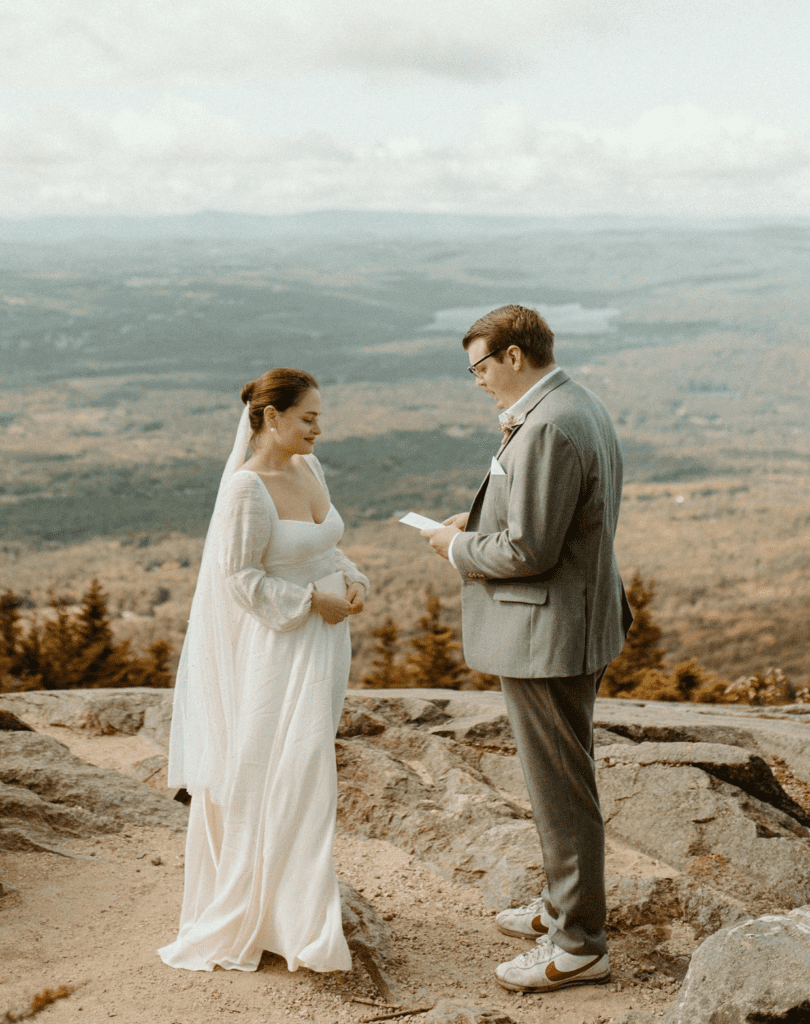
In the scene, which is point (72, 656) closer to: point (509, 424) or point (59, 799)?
point (59, 799)

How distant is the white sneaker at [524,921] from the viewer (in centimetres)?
378

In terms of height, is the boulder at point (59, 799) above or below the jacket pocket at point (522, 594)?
below

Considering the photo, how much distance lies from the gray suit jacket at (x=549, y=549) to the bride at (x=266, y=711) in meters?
0.60

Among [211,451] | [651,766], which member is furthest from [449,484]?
[651,766]

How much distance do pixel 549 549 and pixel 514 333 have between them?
71 cm

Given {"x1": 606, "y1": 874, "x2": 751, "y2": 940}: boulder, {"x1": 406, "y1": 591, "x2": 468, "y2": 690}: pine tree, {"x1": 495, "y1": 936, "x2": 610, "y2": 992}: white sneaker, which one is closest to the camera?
{"x1": 495, "y1": 936, "x2": 610, "y2": 992}: white sneaker

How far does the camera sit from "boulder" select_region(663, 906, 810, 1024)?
8.62ft

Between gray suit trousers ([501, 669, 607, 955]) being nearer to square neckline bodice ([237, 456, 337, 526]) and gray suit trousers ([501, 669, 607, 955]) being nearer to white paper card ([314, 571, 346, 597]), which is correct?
white paper card ([314, 571, 346, 597])

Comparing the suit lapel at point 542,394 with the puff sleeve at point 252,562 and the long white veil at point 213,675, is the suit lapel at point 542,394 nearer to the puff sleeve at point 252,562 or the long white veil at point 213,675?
the puff sleeve at point 252,562

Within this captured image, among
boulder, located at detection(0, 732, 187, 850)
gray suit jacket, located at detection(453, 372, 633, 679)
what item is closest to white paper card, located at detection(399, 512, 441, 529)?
gray suit jacket, located at detection(453, 372, 633, 679)

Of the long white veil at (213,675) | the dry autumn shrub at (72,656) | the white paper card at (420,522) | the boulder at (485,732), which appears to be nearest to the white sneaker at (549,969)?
the long white veil at (213,675)

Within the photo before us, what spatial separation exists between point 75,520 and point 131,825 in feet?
270

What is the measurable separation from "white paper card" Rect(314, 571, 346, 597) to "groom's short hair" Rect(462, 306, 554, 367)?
1.07m

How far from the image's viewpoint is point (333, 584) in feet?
12.0
